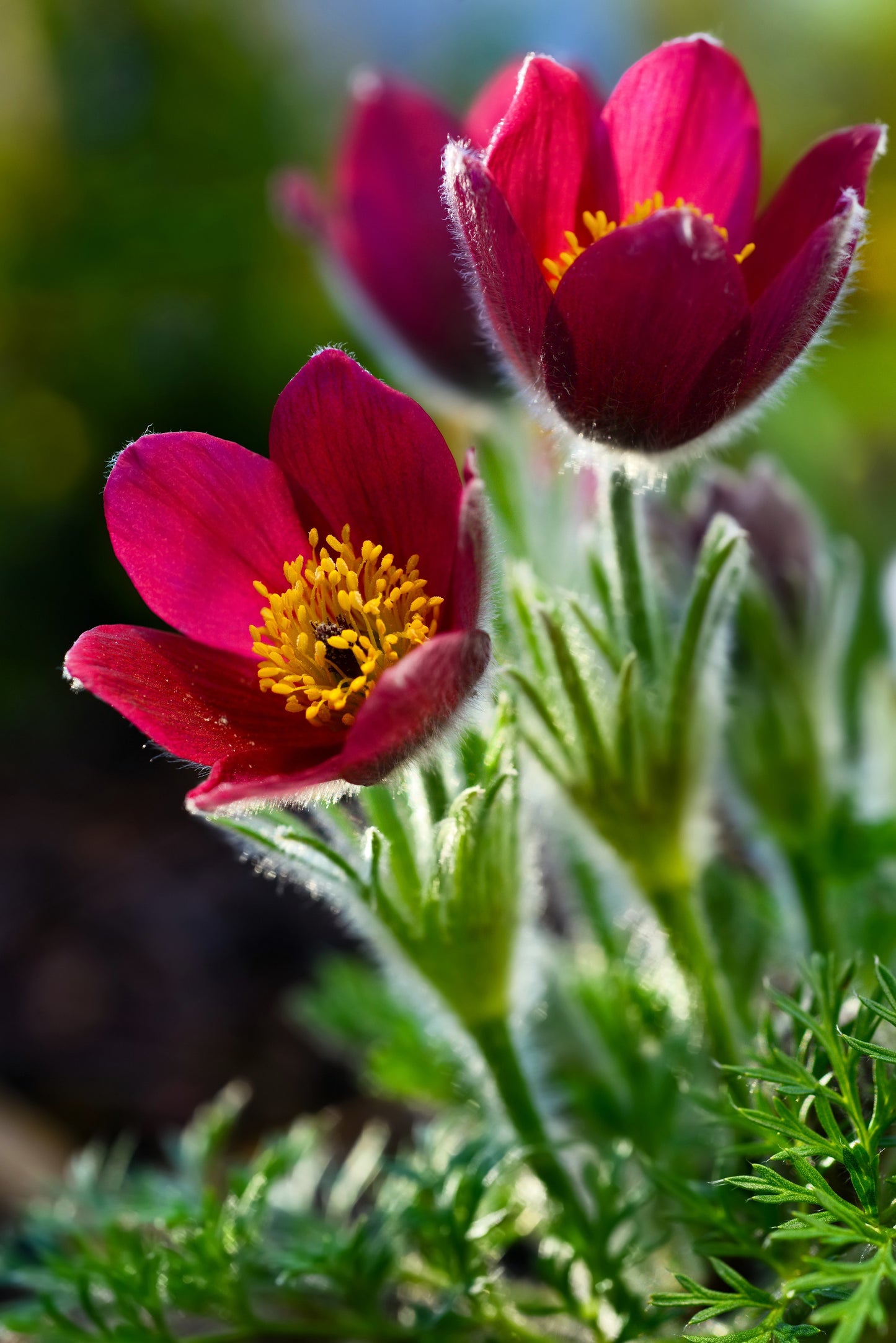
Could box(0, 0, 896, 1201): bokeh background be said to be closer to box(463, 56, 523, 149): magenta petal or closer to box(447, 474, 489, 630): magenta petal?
box(463, 56, 523, 149): magenta petal

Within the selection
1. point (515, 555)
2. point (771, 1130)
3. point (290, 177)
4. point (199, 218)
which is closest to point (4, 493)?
point (199, 218)

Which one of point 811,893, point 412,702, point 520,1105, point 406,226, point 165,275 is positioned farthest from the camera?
point 165,275

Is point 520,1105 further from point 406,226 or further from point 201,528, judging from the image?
point 406,226

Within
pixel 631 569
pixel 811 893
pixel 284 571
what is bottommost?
pixel 811 893

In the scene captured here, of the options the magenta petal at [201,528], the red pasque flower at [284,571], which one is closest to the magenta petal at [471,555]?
the red pasque flower at [284,571]

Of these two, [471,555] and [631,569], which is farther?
[631,569]

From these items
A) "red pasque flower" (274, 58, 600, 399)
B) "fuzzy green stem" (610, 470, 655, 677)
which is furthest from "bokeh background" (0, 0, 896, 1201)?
"fuzzy green stem" (610, 470, 655, 677)

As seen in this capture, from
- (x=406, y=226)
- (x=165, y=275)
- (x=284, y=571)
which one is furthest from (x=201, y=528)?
(x=165, y=275)
